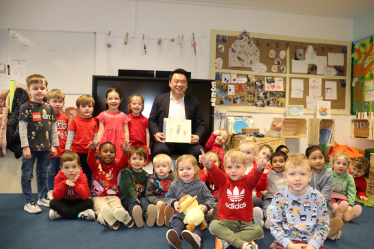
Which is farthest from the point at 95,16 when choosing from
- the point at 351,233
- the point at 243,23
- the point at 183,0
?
the point at 351,233

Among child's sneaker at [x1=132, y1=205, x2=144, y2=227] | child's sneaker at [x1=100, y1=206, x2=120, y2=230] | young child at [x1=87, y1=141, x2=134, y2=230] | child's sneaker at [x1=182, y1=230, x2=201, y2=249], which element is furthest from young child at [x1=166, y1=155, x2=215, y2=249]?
young child at [x1=87, y1=141, x2=134, y2=230]

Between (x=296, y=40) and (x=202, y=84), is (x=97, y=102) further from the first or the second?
(x=296, y=40)

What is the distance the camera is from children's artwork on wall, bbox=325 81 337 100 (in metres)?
4.98

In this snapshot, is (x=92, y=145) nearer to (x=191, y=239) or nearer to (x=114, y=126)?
(x=114, y=126)

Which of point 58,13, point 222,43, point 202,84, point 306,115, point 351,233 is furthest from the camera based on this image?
point 306,115

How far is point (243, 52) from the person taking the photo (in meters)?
4.68

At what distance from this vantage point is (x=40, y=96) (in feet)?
8.73

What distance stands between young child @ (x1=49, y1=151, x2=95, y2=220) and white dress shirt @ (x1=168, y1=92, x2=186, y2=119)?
1.35m

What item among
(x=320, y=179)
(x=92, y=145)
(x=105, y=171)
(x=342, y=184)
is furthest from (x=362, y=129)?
(x=92, y=145)

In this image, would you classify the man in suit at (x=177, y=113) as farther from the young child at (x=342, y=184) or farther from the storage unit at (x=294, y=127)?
the storage unit at (x=294, y=127)

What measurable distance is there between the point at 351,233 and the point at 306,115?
3002mm

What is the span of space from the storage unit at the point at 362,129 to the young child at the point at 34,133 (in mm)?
4731

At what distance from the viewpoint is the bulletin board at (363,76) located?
4672mm

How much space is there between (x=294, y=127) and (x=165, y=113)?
2.74 m
